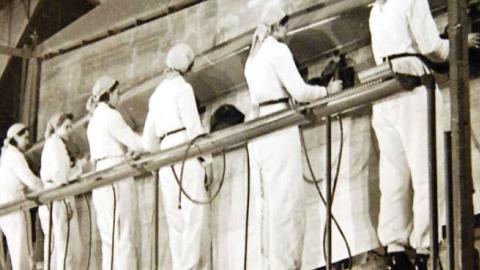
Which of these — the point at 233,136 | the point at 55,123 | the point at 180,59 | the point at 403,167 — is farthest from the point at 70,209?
the point at 403,167

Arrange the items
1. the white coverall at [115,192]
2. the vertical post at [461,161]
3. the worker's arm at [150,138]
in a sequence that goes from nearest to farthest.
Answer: the vertical post at [461,161] → the worker's arm at [150,138] → the white coverall at [115,192]

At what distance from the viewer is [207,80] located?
9492mm

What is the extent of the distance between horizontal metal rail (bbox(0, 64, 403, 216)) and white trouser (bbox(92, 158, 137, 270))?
649mm

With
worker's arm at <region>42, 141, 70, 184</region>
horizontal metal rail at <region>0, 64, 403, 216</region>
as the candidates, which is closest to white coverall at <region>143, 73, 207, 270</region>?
horizontal metal rail at <region>0, 64, 403, 216</region>

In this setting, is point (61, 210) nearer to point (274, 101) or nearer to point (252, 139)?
point (274, 101)

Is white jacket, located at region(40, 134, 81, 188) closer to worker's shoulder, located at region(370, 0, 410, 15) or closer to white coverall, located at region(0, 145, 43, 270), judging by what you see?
white coverall, located at region(0, 145, 43, 270)

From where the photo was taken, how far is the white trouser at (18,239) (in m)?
10.4

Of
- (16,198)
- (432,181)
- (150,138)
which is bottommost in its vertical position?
(432,181)

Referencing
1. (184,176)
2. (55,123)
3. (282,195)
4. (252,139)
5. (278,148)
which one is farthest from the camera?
(55,123)

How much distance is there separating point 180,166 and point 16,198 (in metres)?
2.49

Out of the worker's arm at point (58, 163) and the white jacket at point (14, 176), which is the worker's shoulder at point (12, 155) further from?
the worker's arm at point (58, 163)

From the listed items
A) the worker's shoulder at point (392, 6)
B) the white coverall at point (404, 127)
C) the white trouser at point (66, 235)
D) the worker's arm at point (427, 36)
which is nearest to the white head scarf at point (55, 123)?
the white trouser at point (66, 235)

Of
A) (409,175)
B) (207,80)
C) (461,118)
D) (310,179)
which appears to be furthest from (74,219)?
(461,118)

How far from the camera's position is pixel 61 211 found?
9.95m
